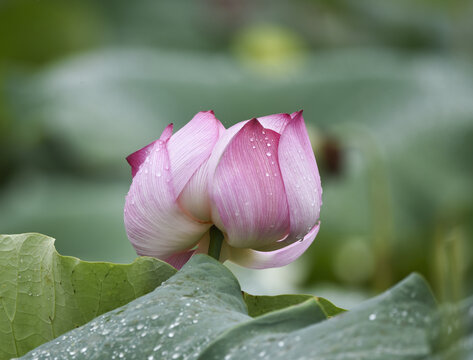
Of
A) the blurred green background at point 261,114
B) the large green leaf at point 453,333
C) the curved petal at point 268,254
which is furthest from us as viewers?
the blurred green background at point 261,114

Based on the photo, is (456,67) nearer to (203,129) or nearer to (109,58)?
(109,58)

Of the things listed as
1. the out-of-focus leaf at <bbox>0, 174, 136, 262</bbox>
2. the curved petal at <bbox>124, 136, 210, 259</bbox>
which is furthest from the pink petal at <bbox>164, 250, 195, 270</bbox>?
the out-of-focus leaf at <bbox>0, 174, 136, 262</bbox>

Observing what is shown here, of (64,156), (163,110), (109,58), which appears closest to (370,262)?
(163,110)

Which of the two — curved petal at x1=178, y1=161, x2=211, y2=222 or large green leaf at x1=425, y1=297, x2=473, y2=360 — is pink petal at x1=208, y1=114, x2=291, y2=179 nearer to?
curved petal at x1=178, y1=161, x2=211, y2=222

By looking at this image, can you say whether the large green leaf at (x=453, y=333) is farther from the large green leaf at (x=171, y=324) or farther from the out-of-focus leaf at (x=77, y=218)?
the out-of-focus leaf at (x=77, y=218)

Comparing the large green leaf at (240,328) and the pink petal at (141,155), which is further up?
the pink petal at (141,155)

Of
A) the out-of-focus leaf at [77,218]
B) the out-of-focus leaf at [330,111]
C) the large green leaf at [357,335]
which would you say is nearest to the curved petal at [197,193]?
the large green leaf at [357,335]
